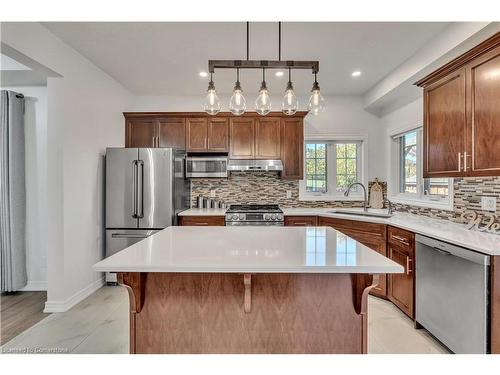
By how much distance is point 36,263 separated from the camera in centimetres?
357

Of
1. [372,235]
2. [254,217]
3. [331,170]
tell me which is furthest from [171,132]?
[372,235]

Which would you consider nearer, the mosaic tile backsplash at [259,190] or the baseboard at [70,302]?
the baseboard at [70,302]

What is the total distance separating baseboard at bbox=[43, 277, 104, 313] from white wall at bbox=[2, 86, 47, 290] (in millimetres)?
690

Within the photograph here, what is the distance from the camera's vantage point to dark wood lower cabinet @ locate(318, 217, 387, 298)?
10.2ft

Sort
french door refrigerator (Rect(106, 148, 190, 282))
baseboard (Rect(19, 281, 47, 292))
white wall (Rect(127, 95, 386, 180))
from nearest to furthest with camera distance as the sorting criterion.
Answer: baseboard (Rect(19, 281, 47, 292)) → french door refrigerator (Rect(106, 148, 190, 282)) → white wall (Rect(127, 95, 386, 180))

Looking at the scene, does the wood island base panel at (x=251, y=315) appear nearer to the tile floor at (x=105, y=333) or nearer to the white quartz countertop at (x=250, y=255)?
the white quartz countertop at (x=250, y=255)

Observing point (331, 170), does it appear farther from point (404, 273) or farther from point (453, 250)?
point (453, 250)

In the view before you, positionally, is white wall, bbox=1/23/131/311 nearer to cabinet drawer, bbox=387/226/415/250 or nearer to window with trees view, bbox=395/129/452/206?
cabinet drawer, bbox=387/226/415/250

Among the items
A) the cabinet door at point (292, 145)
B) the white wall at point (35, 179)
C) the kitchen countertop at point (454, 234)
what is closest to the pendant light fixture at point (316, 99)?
the kitchen countertop at point (454, 234)

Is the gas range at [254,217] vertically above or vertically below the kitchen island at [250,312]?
above

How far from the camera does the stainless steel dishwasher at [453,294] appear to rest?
72.5 inches

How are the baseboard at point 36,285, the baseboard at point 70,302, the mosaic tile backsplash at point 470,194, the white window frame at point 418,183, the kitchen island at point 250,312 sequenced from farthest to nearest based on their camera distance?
the baseboard at point 36,285
the white window frame at point 418,183
the baseboard at point 70,302
the mosaic tile backsplash at point 470,194
the kitchen island at point 250,312

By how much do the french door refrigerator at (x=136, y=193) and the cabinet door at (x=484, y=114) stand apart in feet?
10.2

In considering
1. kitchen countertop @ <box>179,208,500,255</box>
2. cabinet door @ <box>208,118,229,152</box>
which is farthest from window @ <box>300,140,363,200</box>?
cabinet door @ <box>208,118,229,152</box>
